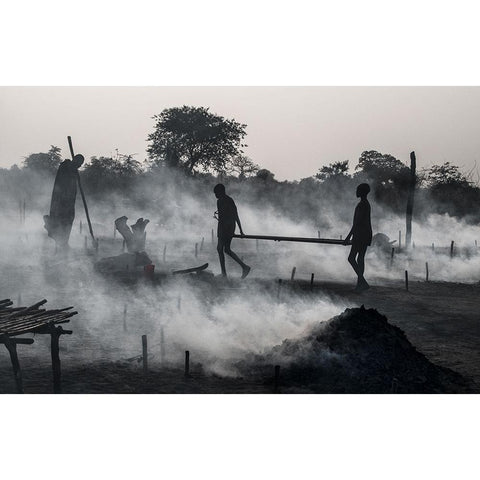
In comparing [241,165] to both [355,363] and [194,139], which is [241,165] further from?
[355,363]

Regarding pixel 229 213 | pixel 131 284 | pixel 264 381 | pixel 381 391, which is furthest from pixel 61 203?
pixel 381 391

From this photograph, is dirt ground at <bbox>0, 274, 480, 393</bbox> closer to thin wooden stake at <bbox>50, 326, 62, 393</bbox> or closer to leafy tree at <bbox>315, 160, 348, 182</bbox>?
thin wooden stake at <bbox>50, 326, 62, 393</bbox>

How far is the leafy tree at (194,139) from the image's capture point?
11.7 m

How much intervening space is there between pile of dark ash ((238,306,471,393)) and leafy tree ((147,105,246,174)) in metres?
4.61

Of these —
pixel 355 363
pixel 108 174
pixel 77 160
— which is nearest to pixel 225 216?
pixel 77 160

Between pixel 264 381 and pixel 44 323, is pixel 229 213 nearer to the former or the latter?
pixel 264 381

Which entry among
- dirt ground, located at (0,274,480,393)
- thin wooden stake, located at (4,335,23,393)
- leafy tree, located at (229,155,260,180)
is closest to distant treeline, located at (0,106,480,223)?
leafy tree, located at (229,155,260,180)

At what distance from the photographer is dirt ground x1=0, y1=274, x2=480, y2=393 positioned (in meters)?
7.16

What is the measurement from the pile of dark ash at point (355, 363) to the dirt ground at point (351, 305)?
0.35 metres

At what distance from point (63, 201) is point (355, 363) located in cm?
841

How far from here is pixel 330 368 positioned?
7273 mm

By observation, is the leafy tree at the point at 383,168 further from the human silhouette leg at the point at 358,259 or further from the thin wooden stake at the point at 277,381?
the thin wooden stake at the point at 277,381

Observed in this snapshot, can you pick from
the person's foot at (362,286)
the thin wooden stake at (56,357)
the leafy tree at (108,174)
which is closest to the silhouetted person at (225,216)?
the person's foot at (362,286)

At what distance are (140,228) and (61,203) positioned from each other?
116 inches
